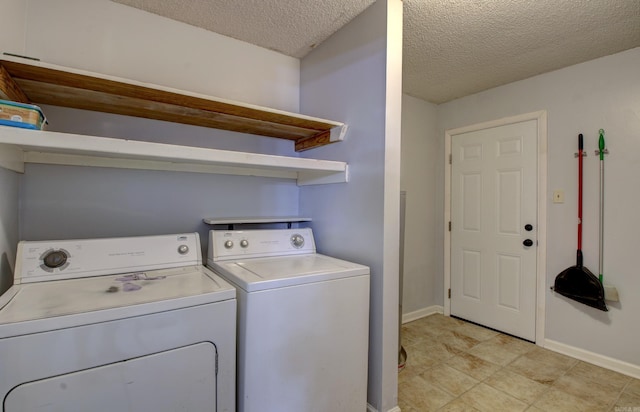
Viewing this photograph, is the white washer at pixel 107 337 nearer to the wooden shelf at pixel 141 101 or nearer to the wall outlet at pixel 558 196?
the wooden shelf at pixel 141 101

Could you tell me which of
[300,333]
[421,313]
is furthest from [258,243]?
[421,313]

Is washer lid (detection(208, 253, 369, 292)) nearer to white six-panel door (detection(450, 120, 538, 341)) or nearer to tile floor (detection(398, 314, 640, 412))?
tile floor (detection(398, 314, 640, 412))

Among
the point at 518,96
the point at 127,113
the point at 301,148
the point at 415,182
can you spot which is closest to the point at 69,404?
the point at 127,113

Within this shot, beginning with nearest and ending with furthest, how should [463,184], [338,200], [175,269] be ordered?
[175,269], [338,200], [463,184]

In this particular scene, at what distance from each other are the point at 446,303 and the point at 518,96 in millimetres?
2135

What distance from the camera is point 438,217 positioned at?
11.0 ft

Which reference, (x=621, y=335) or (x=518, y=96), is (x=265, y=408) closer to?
(x=621, y=335)

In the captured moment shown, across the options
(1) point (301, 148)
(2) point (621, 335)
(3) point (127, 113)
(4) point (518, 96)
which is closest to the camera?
(3) point (127, 113)

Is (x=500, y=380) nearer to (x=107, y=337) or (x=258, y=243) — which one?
(x=258, y=243)

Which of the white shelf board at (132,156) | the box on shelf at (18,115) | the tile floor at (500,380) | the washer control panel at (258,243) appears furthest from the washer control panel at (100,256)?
the tile floor at (500,380)

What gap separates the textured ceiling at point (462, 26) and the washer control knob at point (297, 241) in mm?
1348

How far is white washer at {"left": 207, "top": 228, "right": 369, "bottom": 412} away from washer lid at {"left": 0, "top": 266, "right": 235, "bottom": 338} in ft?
0.51

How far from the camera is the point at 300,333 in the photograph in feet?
4.42

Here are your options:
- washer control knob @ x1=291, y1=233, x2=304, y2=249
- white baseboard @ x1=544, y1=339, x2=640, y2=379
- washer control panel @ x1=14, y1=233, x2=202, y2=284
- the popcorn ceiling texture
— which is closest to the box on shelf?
washer control panel @ x1=14, y1=233, x2=202, y2=284
